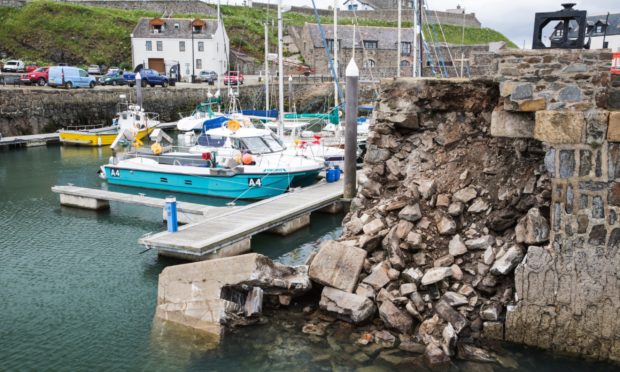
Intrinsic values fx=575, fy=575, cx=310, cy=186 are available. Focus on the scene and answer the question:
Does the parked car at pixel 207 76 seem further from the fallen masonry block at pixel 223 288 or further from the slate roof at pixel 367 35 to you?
the fallen masonry block at pixel 223 288

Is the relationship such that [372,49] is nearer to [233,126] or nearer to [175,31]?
[175,31]

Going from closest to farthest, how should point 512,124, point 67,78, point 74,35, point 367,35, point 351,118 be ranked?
1. point 512,124
2. point 351,118
3. point 67,78
4. point 74,35
5. point 367,35

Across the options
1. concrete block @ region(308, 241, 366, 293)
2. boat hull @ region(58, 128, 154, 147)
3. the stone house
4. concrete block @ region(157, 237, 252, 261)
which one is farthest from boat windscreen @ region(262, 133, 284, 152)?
the stone house

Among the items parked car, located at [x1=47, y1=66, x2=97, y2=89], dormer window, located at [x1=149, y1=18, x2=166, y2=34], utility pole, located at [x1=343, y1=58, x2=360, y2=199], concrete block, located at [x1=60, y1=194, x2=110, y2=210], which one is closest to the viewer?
utility pole, located at [x1=343, y1=58, x2=360, y2=199]

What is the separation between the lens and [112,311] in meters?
10.5

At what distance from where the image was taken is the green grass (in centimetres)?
5175

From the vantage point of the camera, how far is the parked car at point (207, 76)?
47719mm

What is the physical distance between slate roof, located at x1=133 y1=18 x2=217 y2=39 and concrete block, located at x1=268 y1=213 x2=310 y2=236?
3978 cm

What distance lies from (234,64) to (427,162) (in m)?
48.2

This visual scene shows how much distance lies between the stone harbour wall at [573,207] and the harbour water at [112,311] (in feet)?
1.68

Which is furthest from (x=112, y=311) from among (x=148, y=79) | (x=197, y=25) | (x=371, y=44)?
(x=371, y=44)

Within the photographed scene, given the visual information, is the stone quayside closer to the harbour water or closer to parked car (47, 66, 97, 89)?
the harbour water

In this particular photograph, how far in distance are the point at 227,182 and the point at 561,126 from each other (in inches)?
501

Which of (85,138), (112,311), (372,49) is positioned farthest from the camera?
(372,49)
